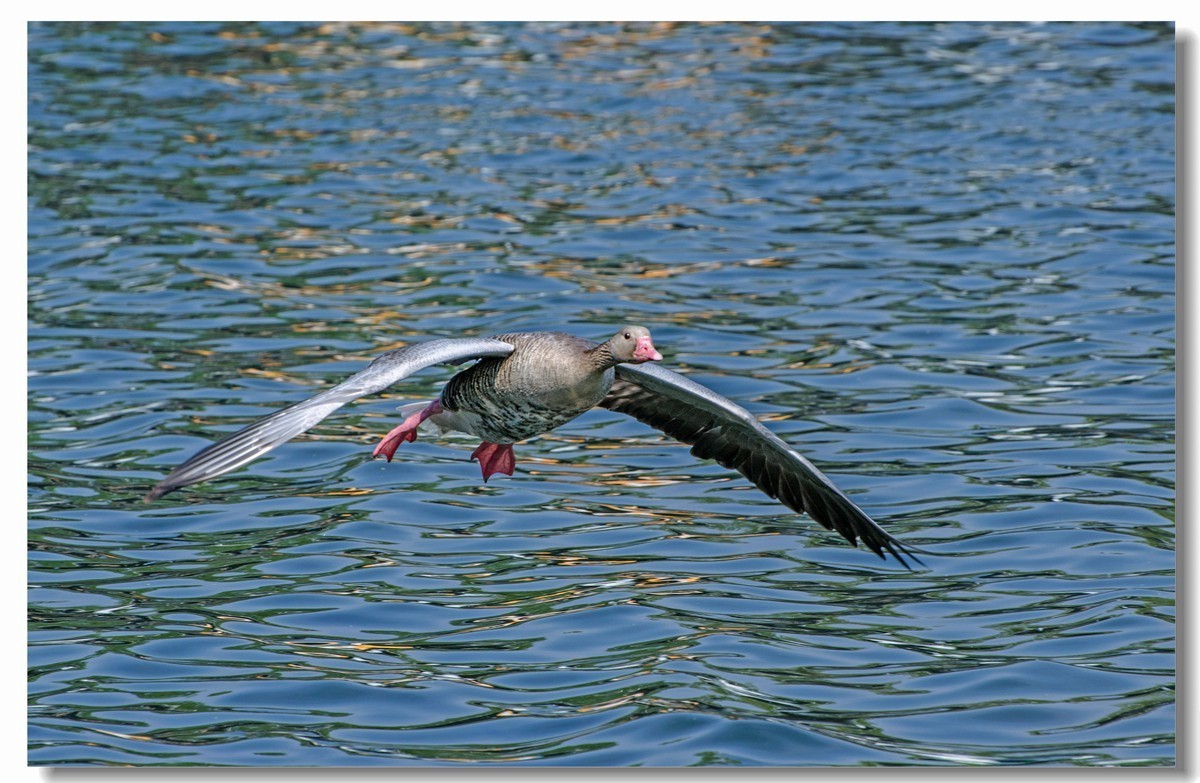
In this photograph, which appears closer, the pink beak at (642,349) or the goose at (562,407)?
the goose at (562,407)

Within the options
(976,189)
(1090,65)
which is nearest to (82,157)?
(976,189)

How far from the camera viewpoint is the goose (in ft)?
25.8

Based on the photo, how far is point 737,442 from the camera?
400 inches

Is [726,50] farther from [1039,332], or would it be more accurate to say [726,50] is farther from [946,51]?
[1039,332]

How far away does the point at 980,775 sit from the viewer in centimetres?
782

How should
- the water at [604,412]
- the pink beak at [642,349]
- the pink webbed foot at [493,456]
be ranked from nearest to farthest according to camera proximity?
the pink beak at [642,349]
the water at [604,412]
the pink webbed foot at [493,456]

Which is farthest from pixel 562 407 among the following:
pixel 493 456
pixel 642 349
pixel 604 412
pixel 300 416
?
pixel 604 412

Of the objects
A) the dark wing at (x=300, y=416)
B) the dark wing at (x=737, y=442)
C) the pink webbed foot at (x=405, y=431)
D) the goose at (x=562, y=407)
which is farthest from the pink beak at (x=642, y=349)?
the pink webbed foot at (x=405, y=431)

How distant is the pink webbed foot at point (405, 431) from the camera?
951 centimetres

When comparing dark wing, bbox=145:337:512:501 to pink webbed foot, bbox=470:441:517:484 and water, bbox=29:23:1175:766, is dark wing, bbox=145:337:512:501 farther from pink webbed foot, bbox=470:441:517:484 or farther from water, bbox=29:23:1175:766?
pink webbed foot, bbox=470:441:517:484

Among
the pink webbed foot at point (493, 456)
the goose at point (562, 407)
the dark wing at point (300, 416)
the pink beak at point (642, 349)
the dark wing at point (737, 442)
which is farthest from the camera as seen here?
the pink webbed foot at point (493, 456)

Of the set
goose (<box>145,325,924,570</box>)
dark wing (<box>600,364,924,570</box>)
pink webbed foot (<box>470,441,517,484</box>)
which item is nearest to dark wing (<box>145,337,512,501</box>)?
goose (<box>145,325,924,570</box>)

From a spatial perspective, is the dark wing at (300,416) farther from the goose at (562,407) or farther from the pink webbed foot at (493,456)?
the pink webbed foot at (493,456)

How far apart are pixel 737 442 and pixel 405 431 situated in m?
1.99
